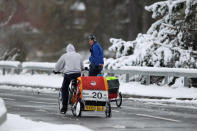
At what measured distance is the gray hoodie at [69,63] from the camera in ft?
51.4

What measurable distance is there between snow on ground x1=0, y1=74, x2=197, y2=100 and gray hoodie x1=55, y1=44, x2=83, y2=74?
6.56 meters

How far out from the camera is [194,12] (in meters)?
26.4

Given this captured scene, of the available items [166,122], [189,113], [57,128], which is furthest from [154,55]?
[57,128]

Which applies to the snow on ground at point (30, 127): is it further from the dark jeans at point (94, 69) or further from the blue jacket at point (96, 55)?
the dark jeans at point (94, 69)

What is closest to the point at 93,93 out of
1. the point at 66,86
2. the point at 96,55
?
the point at 66,86

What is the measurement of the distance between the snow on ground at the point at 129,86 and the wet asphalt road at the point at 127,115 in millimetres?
1333

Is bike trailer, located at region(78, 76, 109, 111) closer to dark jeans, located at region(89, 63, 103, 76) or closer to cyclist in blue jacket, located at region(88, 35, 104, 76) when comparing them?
cyclist in blue jacket, located at region(88, 35, 104, 76)

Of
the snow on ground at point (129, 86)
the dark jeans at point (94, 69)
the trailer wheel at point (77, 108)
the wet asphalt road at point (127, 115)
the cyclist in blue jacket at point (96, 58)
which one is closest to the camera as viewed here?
the wet asphalt road at point (127, 115)

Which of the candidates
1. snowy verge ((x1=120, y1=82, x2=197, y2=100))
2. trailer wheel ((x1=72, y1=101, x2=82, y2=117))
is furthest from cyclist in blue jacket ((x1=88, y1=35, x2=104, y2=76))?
snowy verge ((x1=120, y1=82, x2=197, y2=100))

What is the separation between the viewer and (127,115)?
1590cm

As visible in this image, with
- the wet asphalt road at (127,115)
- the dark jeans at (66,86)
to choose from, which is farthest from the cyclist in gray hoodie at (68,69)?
the wet asphalt road at (127,115)

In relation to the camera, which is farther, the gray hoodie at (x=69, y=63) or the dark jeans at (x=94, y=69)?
the dark jeans at (x=94, y=69)

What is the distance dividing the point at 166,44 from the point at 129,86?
3.28 m

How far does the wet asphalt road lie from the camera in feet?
44.4
